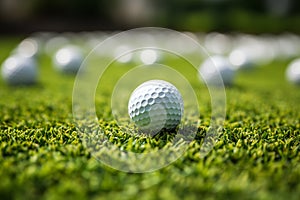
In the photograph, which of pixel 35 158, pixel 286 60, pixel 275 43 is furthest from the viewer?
pixel 275 43

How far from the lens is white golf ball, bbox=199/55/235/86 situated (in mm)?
6480

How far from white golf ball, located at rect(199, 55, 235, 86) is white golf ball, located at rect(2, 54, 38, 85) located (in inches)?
127

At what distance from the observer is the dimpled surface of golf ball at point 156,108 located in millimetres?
3164

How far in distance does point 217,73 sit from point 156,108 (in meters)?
3.53

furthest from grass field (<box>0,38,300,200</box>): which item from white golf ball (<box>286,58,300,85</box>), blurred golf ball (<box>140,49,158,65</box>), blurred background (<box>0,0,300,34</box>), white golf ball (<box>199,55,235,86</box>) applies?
blurred background (<box>0,0,300,34</box>)

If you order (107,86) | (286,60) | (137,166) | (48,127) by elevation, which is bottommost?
(137,166)

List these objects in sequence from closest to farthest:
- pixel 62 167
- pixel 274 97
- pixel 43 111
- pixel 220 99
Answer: pixel 62 167 → pixel 43 111 → pixel 220 99 → pixel 274 97

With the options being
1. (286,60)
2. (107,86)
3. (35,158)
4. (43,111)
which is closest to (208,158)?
(35,158)

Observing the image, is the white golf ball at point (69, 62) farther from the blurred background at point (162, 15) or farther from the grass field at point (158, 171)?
the blurred background at point (162, 15)

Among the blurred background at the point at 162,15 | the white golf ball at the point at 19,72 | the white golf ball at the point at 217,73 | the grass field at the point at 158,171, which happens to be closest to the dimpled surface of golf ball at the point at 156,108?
the grass field at the point at 158,171

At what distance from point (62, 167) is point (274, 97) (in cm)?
434

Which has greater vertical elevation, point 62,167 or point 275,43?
point 275,43

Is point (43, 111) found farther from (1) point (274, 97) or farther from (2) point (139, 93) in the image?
(1) point (274, 97)

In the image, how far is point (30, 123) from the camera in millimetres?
3752
